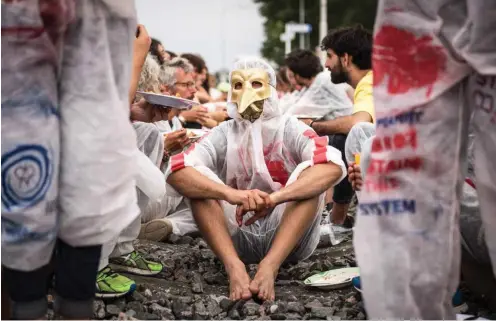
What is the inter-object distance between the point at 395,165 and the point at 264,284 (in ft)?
5.32

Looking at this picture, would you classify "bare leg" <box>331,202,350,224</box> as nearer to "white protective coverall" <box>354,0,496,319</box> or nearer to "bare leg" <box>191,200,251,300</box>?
"bare leg" <box>191,200,251,300</box>

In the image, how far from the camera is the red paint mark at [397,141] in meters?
2.57

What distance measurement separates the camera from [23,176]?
2445 mm

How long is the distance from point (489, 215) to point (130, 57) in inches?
51.9

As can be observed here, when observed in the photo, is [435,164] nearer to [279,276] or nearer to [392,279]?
[392,279]

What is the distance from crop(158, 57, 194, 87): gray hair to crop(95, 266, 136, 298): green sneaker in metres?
2.25

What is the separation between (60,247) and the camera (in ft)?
8.55

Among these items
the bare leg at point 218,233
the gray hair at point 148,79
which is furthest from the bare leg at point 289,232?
the gray hair at point 148,79

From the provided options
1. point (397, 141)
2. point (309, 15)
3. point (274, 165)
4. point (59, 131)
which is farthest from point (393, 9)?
point (309, 15)

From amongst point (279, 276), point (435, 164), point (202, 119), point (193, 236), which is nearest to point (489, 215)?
point (435, 164)

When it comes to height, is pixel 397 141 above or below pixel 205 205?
above

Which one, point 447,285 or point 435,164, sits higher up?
point 435,164

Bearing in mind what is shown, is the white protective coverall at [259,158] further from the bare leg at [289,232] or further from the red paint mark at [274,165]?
the bare leg at [289,232]

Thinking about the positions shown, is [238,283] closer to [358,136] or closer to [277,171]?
[277,171]
